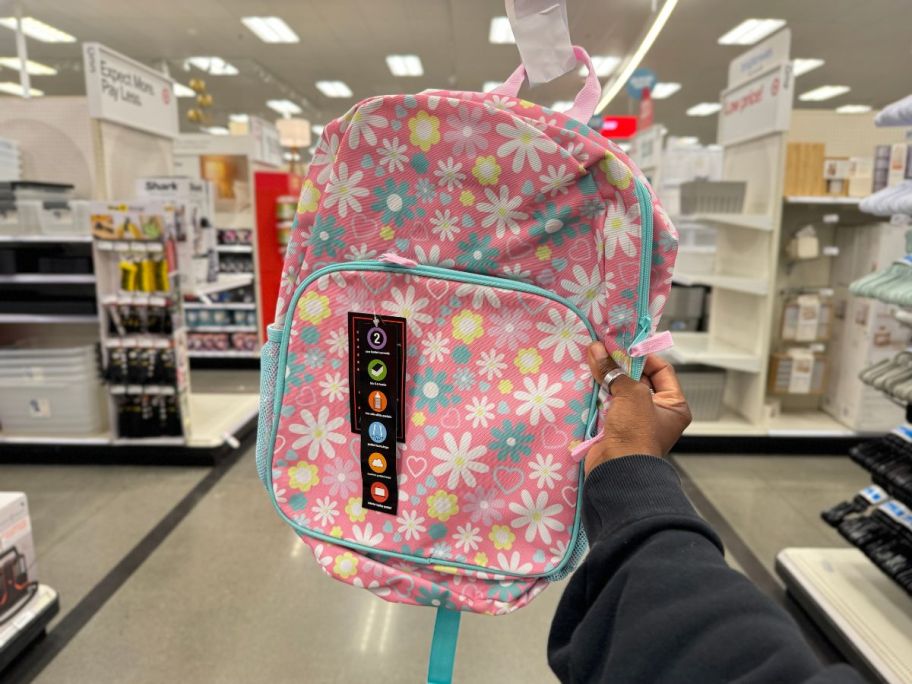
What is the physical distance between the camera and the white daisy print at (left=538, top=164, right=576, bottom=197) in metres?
0.62

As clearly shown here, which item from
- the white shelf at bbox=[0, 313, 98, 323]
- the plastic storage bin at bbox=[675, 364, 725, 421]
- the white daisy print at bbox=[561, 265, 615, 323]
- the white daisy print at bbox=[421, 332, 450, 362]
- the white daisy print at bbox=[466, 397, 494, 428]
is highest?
the white daisy print at bbox=[561, 265, 615, 323]

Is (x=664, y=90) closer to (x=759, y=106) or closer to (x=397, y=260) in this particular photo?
(x=759, y=106)

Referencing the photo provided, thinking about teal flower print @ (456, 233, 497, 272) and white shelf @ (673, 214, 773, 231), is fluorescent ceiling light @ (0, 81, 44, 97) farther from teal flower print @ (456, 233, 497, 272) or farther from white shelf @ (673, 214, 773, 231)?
teal flower print @ (456, 233, 497, 272)

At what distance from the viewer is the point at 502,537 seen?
27.4 inches

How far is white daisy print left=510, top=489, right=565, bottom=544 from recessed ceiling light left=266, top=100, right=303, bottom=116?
12.6 metres

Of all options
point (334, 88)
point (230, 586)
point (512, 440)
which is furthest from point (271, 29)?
point (512, 440)

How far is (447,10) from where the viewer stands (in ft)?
23.3

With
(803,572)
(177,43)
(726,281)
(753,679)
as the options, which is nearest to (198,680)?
(753,679)

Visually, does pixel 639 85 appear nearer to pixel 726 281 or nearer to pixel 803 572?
pixel 726 281

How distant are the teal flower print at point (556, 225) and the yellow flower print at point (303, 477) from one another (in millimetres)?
386

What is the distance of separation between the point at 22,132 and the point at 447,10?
493 cm

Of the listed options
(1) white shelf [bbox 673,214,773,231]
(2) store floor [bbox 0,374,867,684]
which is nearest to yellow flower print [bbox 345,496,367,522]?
(2) store floor [bbox 0,374,867,684]

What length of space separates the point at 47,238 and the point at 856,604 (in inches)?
157

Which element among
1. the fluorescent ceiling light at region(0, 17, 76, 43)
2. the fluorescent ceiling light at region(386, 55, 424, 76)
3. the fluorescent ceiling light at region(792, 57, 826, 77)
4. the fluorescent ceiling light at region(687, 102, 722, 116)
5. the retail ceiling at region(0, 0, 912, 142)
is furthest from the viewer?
the fluorescent ceiling light at region(687, 102, 722, 116)
